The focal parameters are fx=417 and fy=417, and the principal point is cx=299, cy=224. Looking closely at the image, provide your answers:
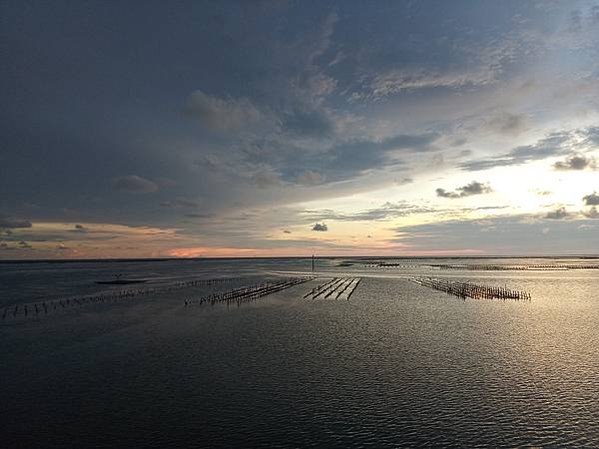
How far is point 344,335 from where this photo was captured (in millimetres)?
50219

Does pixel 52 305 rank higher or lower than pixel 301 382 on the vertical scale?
higher

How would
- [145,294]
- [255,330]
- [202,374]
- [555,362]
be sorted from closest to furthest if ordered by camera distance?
[202,374]
[555,362]
[255,330]
[145,294]

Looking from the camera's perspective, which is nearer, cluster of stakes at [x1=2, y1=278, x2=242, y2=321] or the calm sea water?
the calm sea water

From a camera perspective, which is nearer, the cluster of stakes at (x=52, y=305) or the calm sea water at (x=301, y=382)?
the calm sea water at (x=301, y=382)

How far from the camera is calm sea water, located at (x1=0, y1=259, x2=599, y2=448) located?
2341 cm

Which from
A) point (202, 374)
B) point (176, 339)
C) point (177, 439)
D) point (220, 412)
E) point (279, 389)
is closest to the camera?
point (177, 439)

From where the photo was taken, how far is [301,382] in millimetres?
32062

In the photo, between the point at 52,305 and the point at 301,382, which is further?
the point at 52,305

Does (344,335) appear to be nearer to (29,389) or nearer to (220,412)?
(220,412)

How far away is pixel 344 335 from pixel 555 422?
27326mm

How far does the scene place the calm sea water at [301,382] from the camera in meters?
23.4

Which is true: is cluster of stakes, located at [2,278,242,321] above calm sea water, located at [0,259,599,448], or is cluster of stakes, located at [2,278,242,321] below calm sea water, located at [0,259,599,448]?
above

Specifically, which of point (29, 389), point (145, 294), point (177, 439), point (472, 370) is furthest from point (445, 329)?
point (145, 294)

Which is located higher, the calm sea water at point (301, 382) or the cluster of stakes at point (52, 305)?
the cluster of stakes at point (52, 305)
